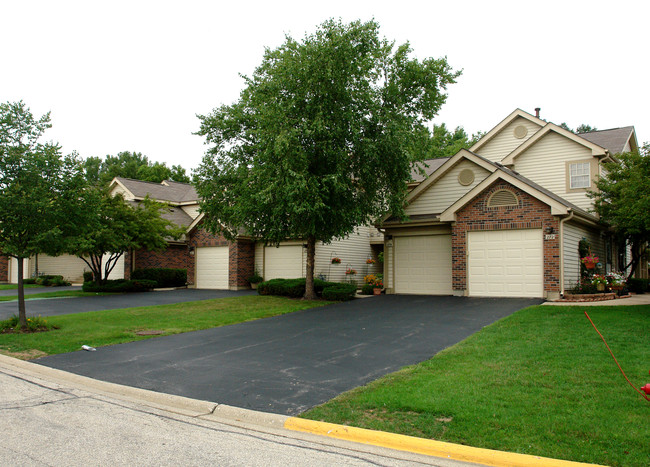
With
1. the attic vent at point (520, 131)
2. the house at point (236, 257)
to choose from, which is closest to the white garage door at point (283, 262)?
the house at point (236, 257)

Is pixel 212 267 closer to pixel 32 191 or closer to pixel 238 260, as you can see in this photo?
pixel 238 260

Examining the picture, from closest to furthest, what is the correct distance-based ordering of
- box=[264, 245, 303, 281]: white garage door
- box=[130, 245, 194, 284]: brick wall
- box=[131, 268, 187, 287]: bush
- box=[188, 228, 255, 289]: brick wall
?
box=[264, 245, 303, 281]: white garage door
box=[188, 228, 255, 289]: brick wall
box=[131, 268, 187, 287]: bush
box=[130, 245, 194, 284]: brick wall

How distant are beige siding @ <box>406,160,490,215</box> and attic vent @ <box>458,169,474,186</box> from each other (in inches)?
3.6

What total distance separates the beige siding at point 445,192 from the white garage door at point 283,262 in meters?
6.88

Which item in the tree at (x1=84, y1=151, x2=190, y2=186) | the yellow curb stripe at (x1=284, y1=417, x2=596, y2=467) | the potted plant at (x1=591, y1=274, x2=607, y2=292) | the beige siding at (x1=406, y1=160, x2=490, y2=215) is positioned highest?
the tree at (x1=84, y1=151, x2=190, y2=186)

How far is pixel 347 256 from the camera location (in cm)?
2736

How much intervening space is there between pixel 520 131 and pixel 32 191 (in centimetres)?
2077

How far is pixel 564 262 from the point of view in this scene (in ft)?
52.5

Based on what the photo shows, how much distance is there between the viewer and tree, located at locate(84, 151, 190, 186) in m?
61.2

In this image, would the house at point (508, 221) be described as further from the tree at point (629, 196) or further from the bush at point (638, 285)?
the bush at point (638, 285)

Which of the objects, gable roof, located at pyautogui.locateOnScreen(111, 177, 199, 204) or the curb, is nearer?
the curb

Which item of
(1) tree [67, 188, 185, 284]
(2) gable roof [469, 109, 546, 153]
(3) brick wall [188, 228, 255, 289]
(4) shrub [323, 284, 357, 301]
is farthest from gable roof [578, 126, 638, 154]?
(1) tree [67, 188, 185, 284]

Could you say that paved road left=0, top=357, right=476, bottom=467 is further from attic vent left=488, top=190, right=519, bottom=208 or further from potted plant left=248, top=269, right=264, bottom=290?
potted plant left=248, top=269, right=264, bottom=290

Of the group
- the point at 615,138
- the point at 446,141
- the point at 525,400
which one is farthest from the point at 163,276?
the point at 446,141
